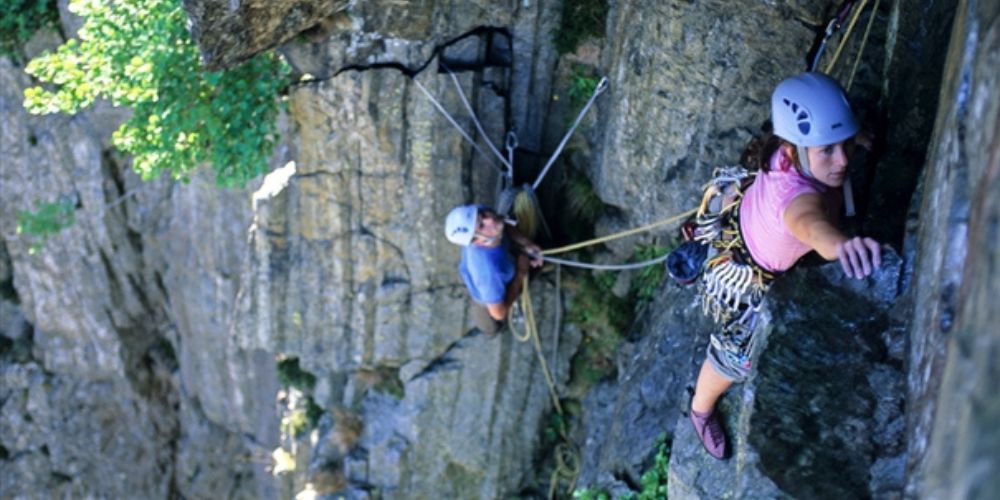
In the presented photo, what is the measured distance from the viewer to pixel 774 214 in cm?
565

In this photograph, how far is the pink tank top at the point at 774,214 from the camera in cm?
556

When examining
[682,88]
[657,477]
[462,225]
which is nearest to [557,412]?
[657,477]

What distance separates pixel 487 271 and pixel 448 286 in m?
1.05

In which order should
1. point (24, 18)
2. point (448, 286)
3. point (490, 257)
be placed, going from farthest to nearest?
point (24, 18) < point (448, 286) < point (490, 257)

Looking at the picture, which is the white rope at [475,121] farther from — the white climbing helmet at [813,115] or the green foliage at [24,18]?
the green foliage at [24,18]

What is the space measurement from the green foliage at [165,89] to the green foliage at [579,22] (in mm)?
2186

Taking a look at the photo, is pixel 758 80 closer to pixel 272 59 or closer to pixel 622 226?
pixel 622 226

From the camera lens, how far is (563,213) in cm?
947

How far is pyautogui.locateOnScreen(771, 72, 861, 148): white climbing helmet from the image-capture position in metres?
5.48

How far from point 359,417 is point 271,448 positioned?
3152mm

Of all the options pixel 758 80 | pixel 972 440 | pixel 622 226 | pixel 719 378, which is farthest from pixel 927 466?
pixel 622 226

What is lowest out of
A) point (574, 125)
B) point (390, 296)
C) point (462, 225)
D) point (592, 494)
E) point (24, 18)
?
point (592, 494)

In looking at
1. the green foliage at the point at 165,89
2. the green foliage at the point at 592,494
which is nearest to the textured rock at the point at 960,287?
the green foliage at the point at 592,494

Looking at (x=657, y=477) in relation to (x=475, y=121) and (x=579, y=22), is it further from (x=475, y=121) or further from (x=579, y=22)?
(x=579, y=22)
